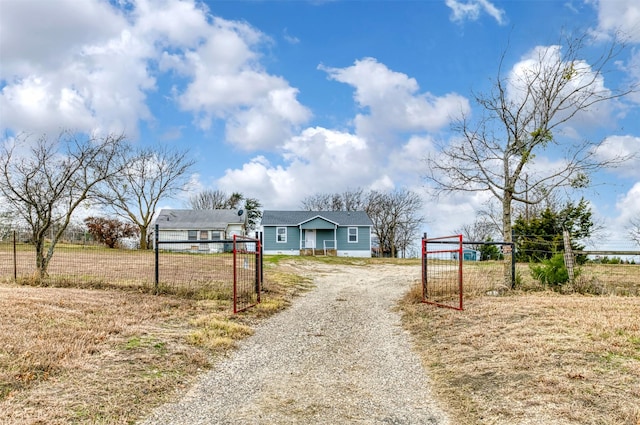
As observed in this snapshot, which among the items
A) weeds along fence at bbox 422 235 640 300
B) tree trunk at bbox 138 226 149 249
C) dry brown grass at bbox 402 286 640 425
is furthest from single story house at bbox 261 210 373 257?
dry brown grass at bbox 402 286 640 425

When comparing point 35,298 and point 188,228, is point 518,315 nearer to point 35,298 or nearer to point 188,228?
point 35,298

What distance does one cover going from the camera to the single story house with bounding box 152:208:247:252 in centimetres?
3797

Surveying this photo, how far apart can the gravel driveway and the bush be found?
4.75 m

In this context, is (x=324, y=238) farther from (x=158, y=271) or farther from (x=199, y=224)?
(x=158, y=271)

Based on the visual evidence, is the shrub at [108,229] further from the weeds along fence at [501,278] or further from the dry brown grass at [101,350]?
the weeds along fence at [501,278]

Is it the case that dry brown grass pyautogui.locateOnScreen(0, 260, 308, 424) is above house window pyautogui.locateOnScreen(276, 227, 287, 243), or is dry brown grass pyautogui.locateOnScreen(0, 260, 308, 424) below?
below

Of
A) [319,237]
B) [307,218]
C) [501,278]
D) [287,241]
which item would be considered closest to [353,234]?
[319,237]

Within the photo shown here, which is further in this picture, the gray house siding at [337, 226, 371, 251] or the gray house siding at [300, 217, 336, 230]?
the gray house siding at [337, 226, 371, 251]

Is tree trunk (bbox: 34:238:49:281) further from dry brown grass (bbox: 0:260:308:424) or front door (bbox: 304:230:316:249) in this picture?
front door (bbox: 304:230:316:249)

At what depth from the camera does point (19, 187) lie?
42.2 feet

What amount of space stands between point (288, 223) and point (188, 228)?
30.3ft

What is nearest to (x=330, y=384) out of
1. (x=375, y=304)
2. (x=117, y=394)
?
(x=117, y=394)

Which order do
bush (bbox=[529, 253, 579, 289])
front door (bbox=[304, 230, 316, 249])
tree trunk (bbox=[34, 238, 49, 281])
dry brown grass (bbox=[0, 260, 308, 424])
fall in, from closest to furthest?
dry brown grass (bbox=[0, 260, 308, 424]), bush (bbox=[529, 253, 579, 289]), tree trunk (bbox=[34, 238, 49, 281]), front door (bbox=[304, 230, 316, 249])

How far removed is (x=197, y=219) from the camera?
39.3 meters
